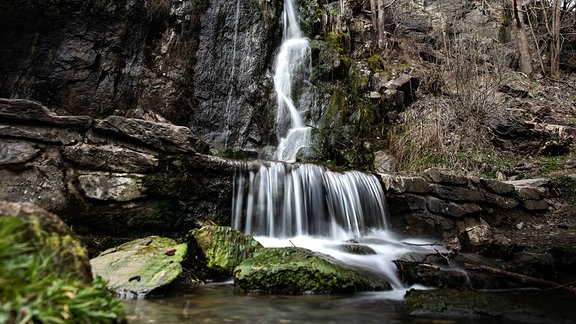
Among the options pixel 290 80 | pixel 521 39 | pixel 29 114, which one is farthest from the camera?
pixel 521 39

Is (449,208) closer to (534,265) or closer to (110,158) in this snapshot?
(534,265)

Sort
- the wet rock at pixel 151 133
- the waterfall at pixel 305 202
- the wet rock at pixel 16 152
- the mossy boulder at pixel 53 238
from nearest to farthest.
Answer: the mossy boulder at pixel 53 238 → the wet rock at pixel 16 152 → the wet rock at pixel 151 133 → the waterfall at pixel 305 202

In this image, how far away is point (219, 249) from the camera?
453 cm

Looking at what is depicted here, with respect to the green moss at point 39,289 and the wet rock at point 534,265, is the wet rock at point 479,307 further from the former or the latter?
the green moss at point 39,289

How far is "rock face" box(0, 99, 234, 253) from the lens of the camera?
468cm

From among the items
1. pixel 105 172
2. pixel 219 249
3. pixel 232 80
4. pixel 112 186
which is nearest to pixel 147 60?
pixel 232 80

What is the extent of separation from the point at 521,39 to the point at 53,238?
17573mm

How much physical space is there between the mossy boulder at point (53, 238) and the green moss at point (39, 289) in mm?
11

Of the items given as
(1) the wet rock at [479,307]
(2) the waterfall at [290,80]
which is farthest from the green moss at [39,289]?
(2) the waterfall at [290,80]

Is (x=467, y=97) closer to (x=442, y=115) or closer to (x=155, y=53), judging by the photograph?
(x=442, y=115)

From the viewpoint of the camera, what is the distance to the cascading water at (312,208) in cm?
601

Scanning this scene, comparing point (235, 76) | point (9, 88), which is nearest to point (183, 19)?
point (235, 76)

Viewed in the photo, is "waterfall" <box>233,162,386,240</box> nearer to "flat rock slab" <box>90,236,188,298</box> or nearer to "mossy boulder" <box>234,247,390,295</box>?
"flat rock slab" <box>90,236,188,298</box>

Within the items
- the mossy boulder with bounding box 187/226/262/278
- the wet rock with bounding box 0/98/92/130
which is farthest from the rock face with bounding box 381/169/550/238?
the wet rock with bounding box 0/98/92/130
